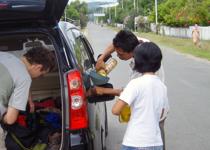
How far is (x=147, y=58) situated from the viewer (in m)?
3.93

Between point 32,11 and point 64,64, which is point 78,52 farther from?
point 32,11

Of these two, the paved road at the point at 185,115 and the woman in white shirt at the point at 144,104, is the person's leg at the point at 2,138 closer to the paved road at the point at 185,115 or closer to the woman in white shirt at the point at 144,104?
the woman in white shirt at the point at 144,104

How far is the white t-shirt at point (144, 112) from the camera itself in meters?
3.93

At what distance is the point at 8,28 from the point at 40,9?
50 centimetres

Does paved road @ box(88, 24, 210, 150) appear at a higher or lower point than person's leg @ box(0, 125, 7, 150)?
lower

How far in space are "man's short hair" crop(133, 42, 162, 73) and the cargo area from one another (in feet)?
3.39

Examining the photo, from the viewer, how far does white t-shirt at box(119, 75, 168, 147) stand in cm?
393

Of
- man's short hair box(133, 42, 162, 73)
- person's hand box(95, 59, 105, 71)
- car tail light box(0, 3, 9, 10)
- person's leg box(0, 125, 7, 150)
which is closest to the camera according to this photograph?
man's short hair box(133, 42, 162, 73)

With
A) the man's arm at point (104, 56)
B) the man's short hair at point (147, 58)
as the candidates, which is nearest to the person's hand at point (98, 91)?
the man's arm at point (104, 56)

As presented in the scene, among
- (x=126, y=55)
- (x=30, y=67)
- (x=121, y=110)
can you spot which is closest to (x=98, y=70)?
(x=126, y=55)

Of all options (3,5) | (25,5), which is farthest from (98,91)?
(3,5)

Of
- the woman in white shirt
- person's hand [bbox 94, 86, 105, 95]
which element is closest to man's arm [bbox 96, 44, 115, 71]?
person's hand [bbox 94, 86, 105, 95]

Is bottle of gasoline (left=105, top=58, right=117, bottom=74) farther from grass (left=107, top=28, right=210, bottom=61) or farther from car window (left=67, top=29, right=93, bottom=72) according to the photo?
grass (left=107, top=28, right=210, bottom=61)

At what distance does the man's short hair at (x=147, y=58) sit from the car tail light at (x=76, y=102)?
54 cm
